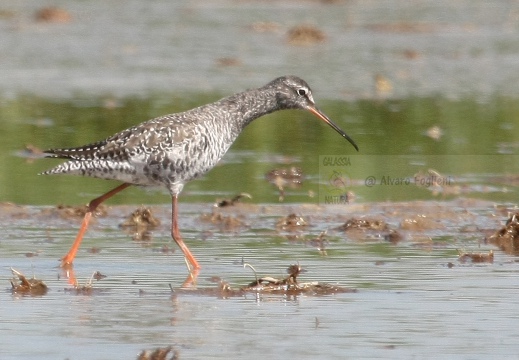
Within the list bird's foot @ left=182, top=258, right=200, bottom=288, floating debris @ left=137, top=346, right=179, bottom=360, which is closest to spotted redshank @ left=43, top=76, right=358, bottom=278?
bird's foot @ left=182, top=258, right=200, bottom=288

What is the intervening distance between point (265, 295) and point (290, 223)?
2.84 meters

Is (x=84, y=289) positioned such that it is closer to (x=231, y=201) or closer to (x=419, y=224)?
(x=231, y=201)

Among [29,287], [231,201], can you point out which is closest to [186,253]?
[29,287]

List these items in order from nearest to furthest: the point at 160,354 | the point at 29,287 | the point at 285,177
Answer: the point at 160,354
the point at 29,287
the point at 285,177

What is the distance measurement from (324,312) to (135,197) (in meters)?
5.50

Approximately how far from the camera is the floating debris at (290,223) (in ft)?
38.9

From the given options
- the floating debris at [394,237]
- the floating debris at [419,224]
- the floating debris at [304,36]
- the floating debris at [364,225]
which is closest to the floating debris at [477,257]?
the floating debris at [394,237]

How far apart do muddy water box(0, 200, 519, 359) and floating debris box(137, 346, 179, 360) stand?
0.18 feet

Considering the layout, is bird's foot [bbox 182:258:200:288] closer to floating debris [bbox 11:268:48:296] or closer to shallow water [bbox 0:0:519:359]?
shallow water [bbox 0:0:519:359]

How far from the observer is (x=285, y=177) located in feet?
46.8

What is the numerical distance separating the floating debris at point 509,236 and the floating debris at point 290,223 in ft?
5.63

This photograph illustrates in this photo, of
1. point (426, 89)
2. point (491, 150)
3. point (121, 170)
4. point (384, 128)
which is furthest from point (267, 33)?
point (121, 170)

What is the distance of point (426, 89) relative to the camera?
20.3m

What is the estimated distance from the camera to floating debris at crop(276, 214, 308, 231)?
466 inches
